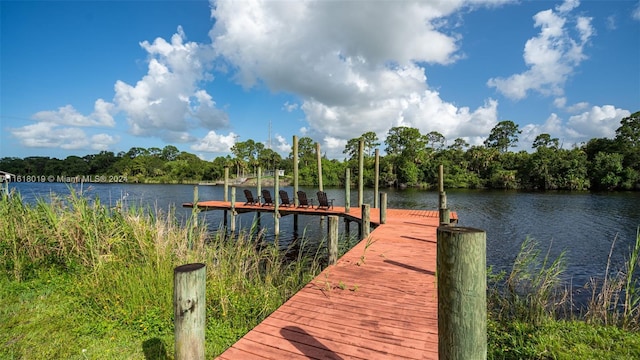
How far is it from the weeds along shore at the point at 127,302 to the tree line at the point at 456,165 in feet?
157

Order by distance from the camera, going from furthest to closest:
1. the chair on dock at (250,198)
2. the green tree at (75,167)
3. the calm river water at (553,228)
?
the green tree at (75,167) → the chair on dock at (250,198) → the calm river water at (553,228)

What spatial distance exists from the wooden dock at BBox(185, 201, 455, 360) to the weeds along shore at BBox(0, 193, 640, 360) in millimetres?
797

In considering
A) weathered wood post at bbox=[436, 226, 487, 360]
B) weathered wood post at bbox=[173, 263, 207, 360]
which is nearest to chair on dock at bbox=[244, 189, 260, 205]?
weathered wood post at bbox=[173, 263, 207, 360]

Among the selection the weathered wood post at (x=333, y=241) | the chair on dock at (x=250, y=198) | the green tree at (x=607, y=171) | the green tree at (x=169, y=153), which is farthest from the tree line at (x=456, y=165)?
the weathered wood post at (x=333, y=241)

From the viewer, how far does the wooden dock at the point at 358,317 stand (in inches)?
108

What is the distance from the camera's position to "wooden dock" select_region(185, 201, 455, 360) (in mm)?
2736

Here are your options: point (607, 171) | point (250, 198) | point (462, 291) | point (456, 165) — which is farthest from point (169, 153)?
point (462, 291)

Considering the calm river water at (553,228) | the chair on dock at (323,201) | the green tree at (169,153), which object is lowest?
the calm river water at (553,228)

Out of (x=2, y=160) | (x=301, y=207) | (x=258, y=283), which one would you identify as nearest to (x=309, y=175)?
(x=301, y=207)

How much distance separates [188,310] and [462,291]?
1.87 metres

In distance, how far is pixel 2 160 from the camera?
105375mm

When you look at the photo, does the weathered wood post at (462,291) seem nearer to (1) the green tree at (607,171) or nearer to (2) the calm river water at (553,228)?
(2) the calm river water at (553,228)

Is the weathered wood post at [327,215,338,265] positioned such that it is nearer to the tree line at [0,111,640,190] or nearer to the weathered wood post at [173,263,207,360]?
the weathered wood post at [173,263,207,360]

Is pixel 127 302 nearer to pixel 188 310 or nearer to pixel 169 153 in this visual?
pixel 188 310
